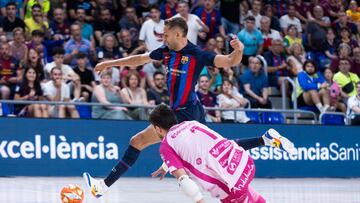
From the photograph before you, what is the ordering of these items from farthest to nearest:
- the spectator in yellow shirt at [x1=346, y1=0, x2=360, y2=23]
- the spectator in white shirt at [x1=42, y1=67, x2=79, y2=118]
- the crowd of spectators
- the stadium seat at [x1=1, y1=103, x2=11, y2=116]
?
1. the spectator in yellow shirt at [x1=346, y1=0, x2=360, y2=23]
2. the crowd of spectators
3. the spectator in white shirt at [x1=42, y1=67, x2=79, y2=118]
4. the stadium seat at [x1=1, y1=103, x2=11, y2=116]

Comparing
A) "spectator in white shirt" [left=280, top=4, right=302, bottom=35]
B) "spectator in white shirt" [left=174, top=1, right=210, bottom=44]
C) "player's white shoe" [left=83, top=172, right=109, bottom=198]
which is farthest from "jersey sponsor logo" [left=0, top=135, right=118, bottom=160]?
"spectator in white shirt" [left=280, top=4, right=302, bottom=35]

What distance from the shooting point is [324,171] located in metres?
20.8

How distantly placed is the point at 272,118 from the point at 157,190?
6.02 m

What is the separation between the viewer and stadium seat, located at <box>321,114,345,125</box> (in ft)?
71.5

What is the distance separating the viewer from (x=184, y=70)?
39.1 feet

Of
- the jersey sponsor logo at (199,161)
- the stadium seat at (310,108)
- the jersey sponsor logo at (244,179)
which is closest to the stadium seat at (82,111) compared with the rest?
the stadium seat at (310,108)

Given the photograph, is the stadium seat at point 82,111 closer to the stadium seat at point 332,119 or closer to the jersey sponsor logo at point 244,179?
the stadium seat at point 332,119

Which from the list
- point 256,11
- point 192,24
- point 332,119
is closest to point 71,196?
point 192,24

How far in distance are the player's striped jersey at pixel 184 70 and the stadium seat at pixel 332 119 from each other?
10.2 meters

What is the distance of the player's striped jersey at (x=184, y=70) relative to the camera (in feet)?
38.8

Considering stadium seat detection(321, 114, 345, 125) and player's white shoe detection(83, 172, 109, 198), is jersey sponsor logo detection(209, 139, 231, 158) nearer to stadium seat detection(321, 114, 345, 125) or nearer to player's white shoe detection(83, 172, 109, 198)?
player's white shoe detection(83, 172, 109, 198)

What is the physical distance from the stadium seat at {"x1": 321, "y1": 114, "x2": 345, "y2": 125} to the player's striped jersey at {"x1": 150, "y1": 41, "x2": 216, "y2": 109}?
10168 mm

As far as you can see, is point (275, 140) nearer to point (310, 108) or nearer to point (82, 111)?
point (82, 111)

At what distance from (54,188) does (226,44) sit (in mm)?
9549
